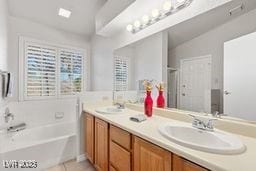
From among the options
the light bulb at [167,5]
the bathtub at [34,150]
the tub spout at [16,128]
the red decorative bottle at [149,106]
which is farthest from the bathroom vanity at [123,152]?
the light bulb at [167,5]

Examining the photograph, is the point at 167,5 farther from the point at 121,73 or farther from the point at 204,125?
the point at 204,125

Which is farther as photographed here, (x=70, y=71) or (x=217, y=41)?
(x=70, y=71)

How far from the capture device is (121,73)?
8.46ft

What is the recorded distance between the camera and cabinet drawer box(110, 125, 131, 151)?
1.31 metres

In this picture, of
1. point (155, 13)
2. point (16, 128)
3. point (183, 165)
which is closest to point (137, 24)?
point (155, 13)

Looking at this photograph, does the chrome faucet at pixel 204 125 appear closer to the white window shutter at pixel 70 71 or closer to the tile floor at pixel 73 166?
the tile floor at pixel 73 166

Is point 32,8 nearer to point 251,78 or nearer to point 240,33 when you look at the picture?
point 240,33

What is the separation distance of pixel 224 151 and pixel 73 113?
3137 millimetres

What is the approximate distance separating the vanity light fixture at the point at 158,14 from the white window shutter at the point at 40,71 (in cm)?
182

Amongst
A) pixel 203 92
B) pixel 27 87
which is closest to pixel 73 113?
pixel 27 87

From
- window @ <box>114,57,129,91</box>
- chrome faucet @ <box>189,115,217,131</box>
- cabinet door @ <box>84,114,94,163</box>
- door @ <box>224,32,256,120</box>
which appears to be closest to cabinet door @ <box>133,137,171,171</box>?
chrome faucet @ <box>189,115,217,131</box>

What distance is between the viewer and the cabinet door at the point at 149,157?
93cm

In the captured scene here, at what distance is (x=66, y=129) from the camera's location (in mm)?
3150

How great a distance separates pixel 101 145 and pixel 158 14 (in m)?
1.77
